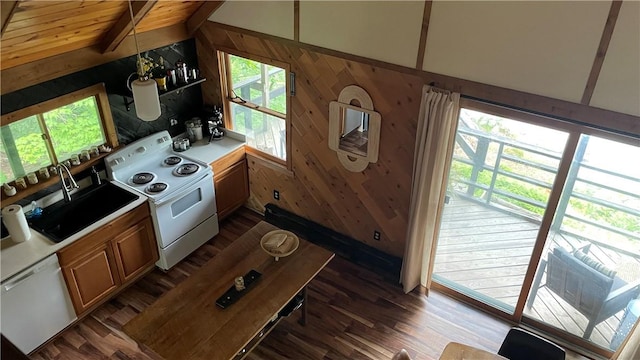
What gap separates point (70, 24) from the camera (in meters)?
3.82

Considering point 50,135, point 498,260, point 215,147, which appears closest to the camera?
point 50,135

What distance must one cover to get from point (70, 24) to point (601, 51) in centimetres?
400

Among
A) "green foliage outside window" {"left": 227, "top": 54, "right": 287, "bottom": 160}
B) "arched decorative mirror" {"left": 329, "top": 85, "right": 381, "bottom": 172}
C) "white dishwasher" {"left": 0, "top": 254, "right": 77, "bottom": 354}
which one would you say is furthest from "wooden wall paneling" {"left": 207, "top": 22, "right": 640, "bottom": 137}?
"white dishwasher" {"left": 0, "top": 254, "right": 77, "bottom": 354}

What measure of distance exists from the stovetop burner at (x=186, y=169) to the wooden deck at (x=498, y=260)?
2.67 m

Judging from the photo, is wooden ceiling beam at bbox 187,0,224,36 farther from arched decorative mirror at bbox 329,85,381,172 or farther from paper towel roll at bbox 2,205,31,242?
paper towel roll at bbox 2,205,31,242

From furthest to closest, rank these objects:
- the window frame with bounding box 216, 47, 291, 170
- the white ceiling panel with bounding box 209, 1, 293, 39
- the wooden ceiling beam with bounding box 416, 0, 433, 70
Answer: the window frame with bounding box 216, 47, 291, 170, the white ceiling panel with bounding box 209, 1, 293, 39, the wooden ceiling beam with bounding box 416, 0, 433, 70

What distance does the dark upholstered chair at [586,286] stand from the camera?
13.2ft

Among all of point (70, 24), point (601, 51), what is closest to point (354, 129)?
point (601, 51)

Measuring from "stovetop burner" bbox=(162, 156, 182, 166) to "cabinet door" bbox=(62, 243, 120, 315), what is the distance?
1.15m

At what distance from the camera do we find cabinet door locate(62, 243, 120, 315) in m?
4.24

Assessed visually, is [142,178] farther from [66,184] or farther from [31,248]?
[31,248]

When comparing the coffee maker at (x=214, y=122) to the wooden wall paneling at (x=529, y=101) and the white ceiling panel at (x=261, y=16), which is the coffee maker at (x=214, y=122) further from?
the wooden wall paneling at (x=529, y=101)

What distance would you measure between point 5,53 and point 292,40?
7.91 ft

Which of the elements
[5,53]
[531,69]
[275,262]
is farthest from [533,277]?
[5,53]
